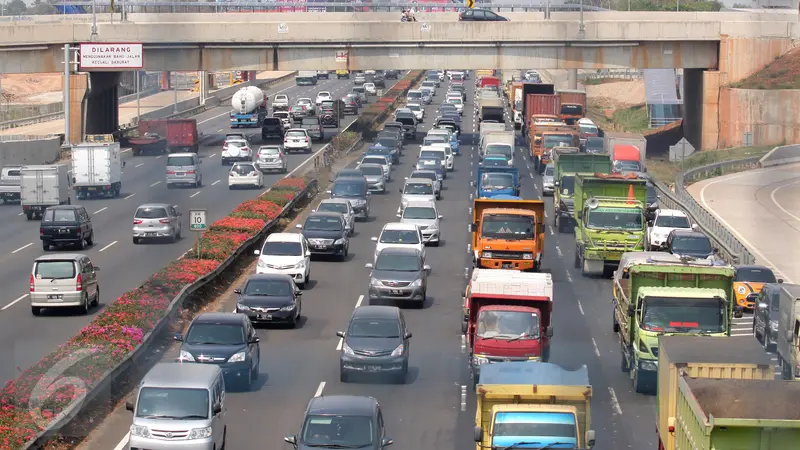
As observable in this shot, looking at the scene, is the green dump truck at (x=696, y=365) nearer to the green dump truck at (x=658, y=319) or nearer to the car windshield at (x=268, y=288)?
the green dump truck at (x=658, y=319)

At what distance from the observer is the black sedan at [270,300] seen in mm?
30953

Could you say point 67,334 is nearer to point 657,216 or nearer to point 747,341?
point 747,341

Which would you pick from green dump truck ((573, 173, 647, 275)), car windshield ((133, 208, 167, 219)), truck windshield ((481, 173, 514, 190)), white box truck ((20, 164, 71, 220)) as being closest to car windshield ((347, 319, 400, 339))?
green dump truck ((573, 173, 647, 275))

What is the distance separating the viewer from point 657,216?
44938mm

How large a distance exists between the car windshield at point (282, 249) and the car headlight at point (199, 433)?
17772 millimetres

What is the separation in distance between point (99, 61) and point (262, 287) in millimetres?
46978

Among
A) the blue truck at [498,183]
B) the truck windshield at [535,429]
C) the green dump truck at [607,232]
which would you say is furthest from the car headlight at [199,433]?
the blue truck at [498,183]

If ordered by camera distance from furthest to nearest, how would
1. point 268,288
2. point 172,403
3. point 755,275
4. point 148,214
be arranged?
point 148,214 → point 755,275 → point 268,288 → point 172,403

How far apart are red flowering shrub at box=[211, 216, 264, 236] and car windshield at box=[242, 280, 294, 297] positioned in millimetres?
11740

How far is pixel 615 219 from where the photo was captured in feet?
132

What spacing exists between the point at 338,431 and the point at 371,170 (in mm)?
42158

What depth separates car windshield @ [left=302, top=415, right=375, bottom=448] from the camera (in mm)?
18672

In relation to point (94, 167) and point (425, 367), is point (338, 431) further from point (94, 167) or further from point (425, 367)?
point (94, 167)

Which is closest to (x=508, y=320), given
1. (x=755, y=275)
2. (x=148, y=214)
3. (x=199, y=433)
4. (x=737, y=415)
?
(x=199, y=433)
